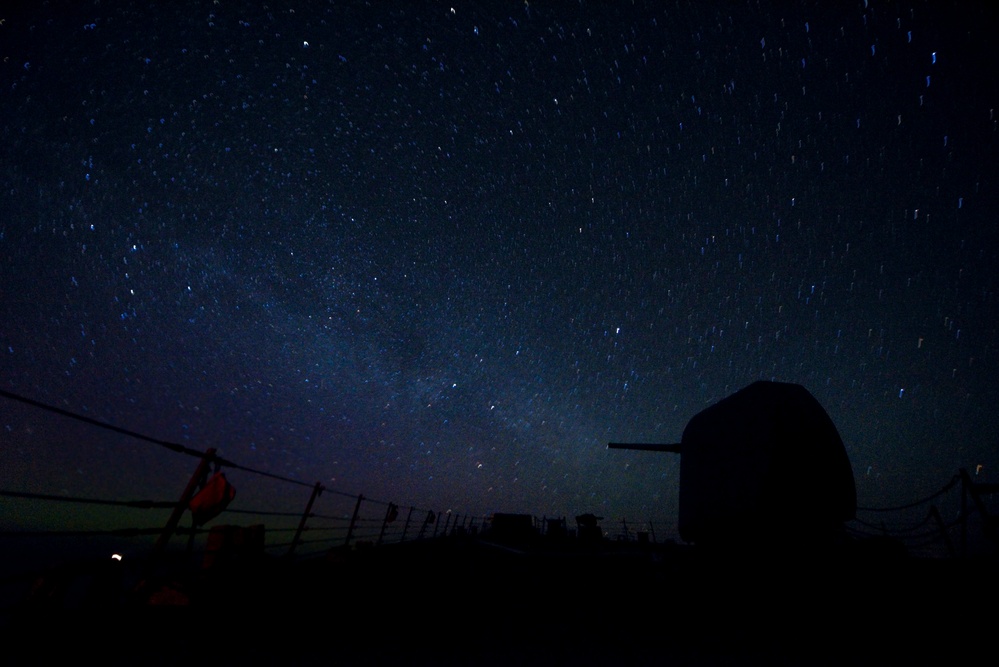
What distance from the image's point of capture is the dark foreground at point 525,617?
3.43 meters

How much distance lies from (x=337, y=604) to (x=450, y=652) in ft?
5.58

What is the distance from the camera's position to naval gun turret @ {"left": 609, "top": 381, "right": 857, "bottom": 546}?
6.96 meters

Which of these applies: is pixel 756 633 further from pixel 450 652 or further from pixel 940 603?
pixel 450 652

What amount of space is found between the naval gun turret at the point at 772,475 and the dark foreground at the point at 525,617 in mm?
633

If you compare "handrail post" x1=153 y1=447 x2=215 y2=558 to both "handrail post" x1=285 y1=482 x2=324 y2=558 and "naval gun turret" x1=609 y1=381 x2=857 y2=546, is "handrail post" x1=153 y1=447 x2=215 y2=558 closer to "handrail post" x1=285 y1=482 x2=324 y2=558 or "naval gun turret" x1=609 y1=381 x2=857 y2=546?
"handrail post" x1=285 y1=482 x2=324 y2=558

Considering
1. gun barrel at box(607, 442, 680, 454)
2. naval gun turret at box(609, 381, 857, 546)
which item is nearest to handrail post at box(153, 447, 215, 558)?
naval gun turret at box(609, 381, 857, 546)

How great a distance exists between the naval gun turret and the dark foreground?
2.08ft

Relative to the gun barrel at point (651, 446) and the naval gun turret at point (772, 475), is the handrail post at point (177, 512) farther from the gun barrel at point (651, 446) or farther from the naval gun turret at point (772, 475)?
the gun barrel at point (651, 446)

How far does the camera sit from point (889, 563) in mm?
6332

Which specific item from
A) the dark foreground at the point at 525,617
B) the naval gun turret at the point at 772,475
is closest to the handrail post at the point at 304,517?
the dark foreground at the point at 525,617

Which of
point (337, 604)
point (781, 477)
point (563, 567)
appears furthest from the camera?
point (563, 567)

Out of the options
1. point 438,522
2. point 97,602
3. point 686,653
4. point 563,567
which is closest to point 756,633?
point 686,653

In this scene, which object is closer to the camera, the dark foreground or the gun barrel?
the dark foreground

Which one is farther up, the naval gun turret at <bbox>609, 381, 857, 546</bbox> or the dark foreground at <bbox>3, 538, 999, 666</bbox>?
the naval gun turret at <bbox>609, 381, 857, 546</bbox>
